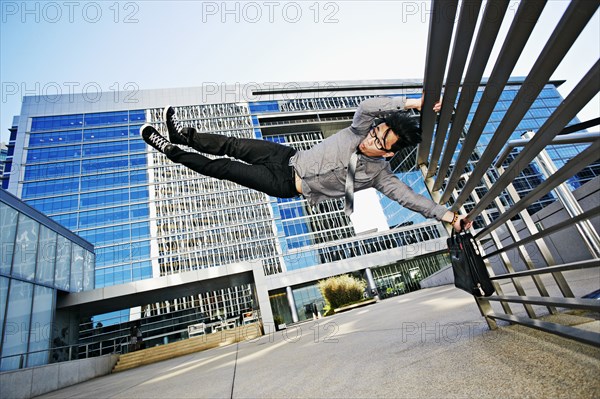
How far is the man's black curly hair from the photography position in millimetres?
1896

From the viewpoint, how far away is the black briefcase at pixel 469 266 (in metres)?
1.73

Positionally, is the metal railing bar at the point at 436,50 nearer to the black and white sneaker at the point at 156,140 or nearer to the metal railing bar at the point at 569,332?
the metal railing bar at the point at 569,332

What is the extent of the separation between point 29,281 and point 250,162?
13.0 metres

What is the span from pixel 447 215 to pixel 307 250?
1341 inches

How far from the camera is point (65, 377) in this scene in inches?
346

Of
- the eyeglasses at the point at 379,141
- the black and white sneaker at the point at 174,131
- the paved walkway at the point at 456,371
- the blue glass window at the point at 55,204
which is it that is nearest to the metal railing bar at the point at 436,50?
the eyeglasses at the point at 379,141

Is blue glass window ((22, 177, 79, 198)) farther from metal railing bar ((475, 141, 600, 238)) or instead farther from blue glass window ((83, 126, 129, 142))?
metal railing bar ((475, 141, 600, 238))

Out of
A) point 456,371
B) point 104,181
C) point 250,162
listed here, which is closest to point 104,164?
point 104,181

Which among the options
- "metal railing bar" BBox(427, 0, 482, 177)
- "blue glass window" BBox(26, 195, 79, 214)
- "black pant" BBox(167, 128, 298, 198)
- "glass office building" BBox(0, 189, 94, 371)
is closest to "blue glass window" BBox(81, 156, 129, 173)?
"blue glass window" BBox(26, 195, 79, 214)

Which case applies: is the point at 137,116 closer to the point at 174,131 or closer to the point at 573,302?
the point at 174,131

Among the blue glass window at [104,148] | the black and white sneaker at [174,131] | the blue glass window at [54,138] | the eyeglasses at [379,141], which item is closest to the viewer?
the eyeglasses at [379,141]

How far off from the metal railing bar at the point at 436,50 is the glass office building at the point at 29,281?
10942 millimetres

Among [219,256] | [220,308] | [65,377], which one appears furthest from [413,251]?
[220,308]

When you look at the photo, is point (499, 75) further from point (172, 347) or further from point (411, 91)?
point (411, 91)
